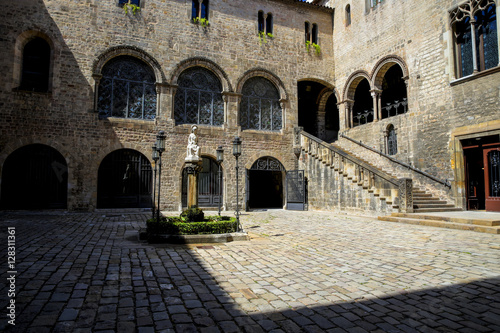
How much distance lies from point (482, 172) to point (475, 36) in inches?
222

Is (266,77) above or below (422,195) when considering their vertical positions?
above

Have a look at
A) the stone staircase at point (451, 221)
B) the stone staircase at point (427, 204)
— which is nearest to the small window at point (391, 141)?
the stone staircase at point (427, 204)

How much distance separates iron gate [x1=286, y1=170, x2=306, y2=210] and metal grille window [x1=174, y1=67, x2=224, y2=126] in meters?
5.08

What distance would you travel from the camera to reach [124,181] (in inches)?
593

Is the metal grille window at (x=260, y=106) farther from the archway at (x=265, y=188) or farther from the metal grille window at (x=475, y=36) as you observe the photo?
the metal grille window at (x=475, y=36)

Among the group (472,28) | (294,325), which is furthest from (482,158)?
(294,325)

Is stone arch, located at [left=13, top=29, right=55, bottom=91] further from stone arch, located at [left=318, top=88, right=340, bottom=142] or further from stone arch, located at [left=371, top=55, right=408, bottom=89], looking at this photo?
stone arch, located at [left=371, top=55, right=408, bottom=89]

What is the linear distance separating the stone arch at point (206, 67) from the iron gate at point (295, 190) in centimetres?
602

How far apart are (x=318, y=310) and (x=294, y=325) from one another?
1.54 feet

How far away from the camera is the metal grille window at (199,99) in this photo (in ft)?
54.1

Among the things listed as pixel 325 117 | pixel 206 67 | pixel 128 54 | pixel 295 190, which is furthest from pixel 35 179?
pixel 325 117

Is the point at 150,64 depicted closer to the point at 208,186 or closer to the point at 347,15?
the point at 208,186

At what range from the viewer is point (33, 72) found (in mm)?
14445

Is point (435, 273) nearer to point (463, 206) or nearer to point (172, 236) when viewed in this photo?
point (172, 236)
